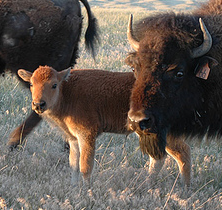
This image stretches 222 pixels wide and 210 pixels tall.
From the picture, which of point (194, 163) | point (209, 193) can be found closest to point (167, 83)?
point (209, 193)

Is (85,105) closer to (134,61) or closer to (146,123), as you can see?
(134,61)

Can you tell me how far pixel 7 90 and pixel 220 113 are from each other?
5.20 meters

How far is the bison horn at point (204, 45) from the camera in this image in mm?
3596

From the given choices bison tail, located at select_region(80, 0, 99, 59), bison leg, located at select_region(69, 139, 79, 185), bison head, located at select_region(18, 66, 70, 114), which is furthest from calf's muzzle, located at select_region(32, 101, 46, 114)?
bison tail, located at select_region(80, 0, 99, 59)

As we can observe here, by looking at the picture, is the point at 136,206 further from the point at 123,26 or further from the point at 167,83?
the point at 123,26

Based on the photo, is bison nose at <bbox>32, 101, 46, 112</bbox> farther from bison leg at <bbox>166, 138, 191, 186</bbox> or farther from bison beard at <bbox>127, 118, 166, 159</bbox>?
bison leg at <bbox>166, 138, 191, 186</bbox>

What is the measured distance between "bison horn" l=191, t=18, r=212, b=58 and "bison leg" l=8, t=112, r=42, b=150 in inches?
112

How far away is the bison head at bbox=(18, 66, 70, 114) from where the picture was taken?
396 cm

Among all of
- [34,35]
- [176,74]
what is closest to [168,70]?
[176,74]

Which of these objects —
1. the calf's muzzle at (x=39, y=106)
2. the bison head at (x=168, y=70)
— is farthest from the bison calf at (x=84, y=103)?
the bison head at (x=168, y=70)

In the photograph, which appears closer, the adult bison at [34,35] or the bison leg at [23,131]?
the adult bison at [34,35]

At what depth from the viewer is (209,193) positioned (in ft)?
14.7

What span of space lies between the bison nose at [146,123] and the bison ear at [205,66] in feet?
2.35

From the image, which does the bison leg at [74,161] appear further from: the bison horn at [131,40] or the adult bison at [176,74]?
the bison horn at [131,40]
